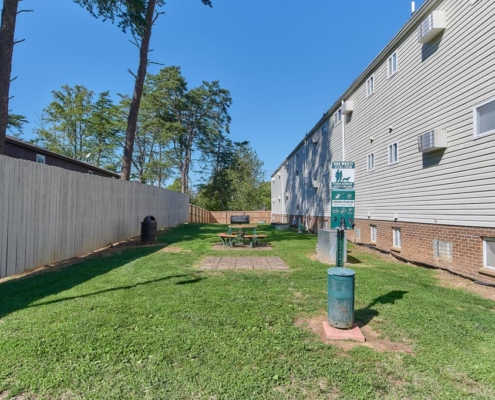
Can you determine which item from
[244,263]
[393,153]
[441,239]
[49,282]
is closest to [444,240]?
[441,239]

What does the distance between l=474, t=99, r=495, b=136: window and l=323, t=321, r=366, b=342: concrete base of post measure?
458 centimetres

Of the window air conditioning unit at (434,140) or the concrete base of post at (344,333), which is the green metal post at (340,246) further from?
the window air conditioning unit at (434,140)


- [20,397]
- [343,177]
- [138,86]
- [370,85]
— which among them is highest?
[138,86]

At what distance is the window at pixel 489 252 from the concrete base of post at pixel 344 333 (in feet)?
12.1

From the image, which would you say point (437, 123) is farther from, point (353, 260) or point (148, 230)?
point (148, 230)

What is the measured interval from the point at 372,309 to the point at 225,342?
2238 millimetres

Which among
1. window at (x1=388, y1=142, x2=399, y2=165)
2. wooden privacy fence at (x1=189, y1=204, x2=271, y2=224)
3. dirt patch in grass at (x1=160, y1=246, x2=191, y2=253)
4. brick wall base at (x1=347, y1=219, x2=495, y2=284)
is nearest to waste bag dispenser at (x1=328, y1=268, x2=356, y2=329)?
brick wall base at (x1=347, y1=219, x2=495, y2=284)

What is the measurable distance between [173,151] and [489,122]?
31938 mm

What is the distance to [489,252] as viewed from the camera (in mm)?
5629

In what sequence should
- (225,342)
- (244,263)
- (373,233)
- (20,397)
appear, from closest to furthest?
1. (20,397)
2. (225,342)
3. (244,263)
4. (373,233)

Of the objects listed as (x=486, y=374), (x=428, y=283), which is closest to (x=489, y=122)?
(x=428, y=283)

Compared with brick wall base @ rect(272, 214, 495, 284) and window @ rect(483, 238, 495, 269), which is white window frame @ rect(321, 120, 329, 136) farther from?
window @ rect(483, 238, 495, 269)

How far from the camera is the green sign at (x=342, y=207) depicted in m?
4.08

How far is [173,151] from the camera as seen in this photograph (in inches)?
1364
